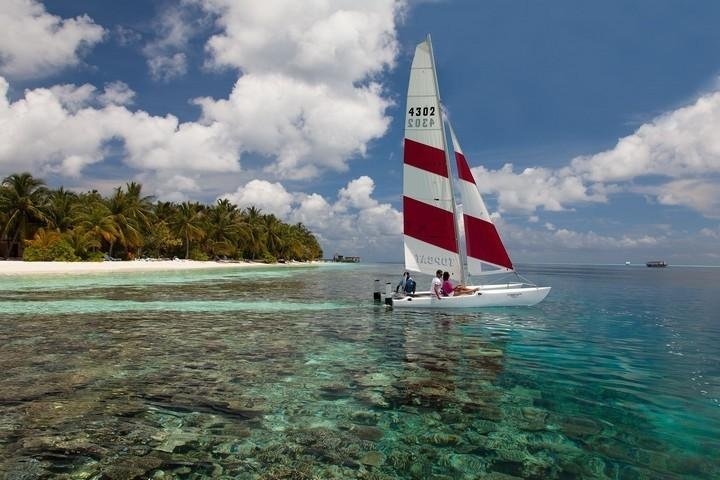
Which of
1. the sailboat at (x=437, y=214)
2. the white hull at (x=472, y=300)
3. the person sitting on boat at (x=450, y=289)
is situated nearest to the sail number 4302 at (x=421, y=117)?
the sailboat at (x=437, y=214)

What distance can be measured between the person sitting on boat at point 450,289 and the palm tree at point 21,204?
58713 millimetres

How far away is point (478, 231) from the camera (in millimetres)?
21016

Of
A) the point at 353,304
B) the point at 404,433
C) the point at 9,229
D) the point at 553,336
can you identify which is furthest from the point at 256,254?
the point at 404,433

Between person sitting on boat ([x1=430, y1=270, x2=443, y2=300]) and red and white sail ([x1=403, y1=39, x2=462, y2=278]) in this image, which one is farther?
red and white sail ([x1=403, y1=39, x2=462, y2=278])

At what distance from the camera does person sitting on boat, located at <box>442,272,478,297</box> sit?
67.2 feet

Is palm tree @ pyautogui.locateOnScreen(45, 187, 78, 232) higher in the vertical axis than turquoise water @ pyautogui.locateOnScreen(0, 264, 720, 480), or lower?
higher

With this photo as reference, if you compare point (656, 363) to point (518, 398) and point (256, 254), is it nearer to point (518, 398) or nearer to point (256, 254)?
point (518, 398)

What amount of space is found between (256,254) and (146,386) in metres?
106

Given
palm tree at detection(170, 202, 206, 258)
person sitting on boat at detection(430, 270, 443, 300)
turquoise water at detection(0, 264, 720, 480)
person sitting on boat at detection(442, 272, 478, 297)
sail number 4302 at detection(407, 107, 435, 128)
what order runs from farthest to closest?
1. palm tree at detection(170, 202, 206, 258)
2. person sitting on boat at detection(442, 272, 478, 297)
3. sail number 4302 at detection(407, 107, 435, 128)
4. person sitting on boat at detection(430, 270, 443, 300)
5. turquoise water at detection(0, 264, 720, 480)

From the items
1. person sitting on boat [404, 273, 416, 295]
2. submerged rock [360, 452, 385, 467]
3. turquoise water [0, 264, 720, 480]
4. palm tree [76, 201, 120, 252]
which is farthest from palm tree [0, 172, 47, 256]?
submerged rock [360, 452, 385, 467]

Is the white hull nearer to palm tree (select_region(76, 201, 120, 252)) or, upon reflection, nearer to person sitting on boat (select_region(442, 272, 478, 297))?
person sitting on boat (select_region(442, 272, 478, 297))

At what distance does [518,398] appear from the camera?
8.11 meters

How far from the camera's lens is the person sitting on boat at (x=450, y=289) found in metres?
20.5

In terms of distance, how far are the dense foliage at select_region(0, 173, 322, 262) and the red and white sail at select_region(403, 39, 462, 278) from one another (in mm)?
53039
